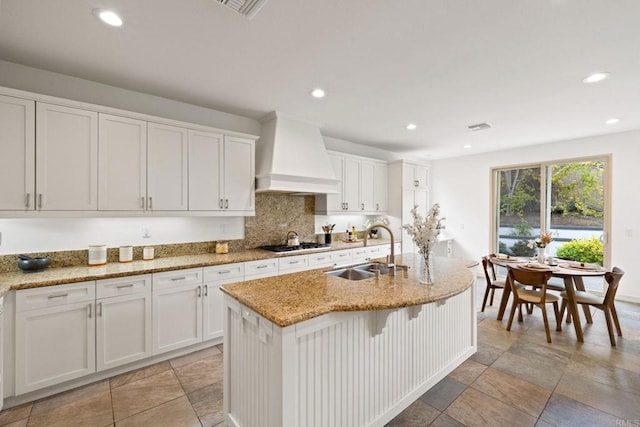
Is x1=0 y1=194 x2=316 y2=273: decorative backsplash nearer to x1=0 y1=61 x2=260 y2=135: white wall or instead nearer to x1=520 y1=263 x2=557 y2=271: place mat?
x1=0 y1=61 x2=260 y2=135: white wall

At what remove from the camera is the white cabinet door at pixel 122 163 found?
257 cm

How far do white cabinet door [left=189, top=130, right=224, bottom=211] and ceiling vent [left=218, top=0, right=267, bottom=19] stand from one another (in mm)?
1685

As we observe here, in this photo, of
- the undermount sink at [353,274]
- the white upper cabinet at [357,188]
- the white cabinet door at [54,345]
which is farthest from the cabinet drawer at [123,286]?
the white upper cabinet at [357,188]

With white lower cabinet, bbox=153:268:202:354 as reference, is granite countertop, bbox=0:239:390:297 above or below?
above

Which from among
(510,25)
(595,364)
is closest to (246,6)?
(510,25)

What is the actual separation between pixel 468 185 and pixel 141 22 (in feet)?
20.6

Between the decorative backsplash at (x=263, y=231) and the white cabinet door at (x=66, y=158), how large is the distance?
57cm

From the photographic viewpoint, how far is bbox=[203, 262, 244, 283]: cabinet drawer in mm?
2920

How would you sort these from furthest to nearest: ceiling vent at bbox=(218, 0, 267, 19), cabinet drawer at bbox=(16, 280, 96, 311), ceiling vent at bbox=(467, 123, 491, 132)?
ceiling vent at bbox=(467, 123, 491, 132) → cabinet drawer at bbox=(16, 280, 96, 311) → ceiling vent at bbox=(218, 0, 267, 19)

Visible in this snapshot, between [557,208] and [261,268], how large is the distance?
5425 mm

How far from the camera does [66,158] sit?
2404 millimetres

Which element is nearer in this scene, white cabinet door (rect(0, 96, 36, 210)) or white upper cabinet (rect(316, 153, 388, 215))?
white cabinet door (rect(0, 96, 36, 210))

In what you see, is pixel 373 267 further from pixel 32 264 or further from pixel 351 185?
pixel 32 264

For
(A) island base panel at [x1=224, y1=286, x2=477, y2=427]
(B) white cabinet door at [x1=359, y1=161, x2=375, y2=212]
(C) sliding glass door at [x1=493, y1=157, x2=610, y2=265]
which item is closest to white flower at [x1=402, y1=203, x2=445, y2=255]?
(A) island base panel at [x1=224, y1=286, x2=477, y2=427]
